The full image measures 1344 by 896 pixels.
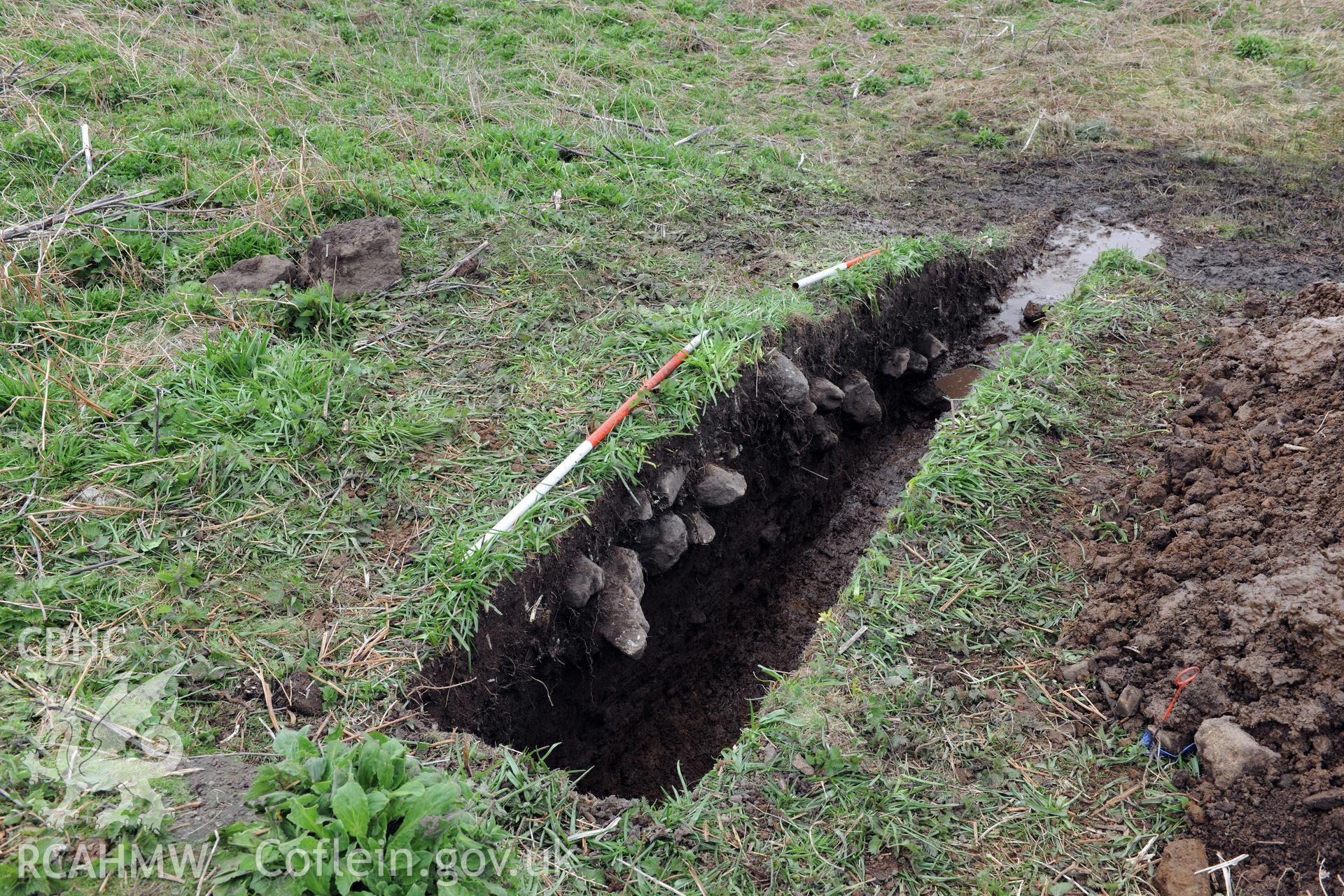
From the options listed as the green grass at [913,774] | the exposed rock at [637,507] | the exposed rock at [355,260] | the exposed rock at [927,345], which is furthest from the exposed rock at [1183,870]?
the exposed rock at [355,260]

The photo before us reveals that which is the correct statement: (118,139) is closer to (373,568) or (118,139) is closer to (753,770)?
(373,568)

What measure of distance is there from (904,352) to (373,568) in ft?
11.6

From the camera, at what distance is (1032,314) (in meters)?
5.54

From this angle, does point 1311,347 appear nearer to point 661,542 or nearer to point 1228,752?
point 1228,752

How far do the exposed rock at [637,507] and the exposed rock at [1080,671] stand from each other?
1.76 m

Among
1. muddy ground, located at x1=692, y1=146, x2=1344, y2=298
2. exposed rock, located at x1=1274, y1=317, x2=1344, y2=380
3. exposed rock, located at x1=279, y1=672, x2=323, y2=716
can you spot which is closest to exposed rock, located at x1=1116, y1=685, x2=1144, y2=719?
exposed rock, located at x1=1274, y1=317, x2=1344, y2=380

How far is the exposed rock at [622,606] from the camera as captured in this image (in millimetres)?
3332

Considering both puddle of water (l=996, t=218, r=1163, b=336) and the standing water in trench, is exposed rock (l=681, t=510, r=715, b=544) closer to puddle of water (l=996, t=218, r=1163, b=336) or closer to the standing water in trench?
the standing water in trench

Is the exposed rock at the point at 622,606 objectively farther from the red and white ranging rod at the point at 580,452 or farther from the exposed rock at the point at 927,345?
the exposed rock at the point at 927,345

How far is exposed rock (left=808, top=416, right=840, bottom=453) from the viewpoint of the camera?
4.52 meters

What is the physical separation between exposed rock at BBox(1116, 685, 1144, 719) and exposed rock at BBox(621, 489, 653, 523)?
1.94 m

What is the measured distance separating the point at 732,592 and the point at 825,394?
1233mm

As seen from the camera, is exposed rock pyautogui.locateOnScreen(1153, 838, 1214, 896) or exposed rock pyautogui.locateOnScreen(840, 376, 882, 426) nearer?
exposed rock pyautogui.locateOnScreen(1153, 838, 1214, 896)

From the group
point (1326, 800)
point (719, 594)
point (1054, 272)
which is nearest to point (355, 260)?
point (719, 594)
